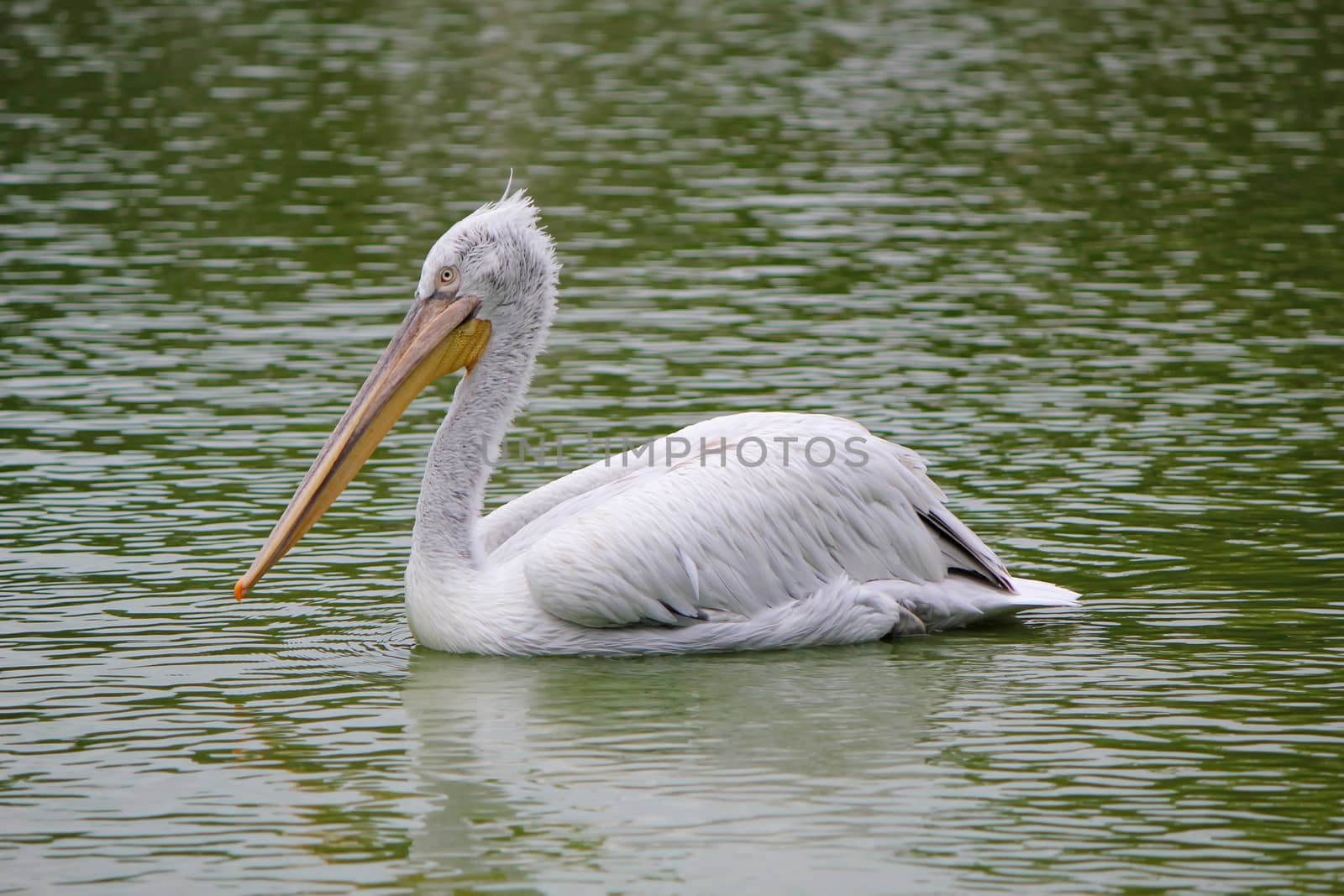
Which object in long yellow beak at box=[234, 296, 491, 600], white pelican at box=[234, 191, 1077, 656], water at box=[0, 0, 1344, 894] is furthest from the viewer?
long yellow beak at box=[234, 296, 491, 600]

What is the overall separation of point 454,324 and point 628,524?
0.92m

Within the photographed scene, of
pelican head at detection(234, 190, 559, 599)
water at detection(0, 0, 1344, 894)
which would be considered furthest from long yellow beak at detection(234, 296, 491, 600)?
water at detection(0, 0, 1344, 894)

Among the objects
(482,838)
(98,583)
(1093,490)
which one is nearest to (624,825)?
(482,838)

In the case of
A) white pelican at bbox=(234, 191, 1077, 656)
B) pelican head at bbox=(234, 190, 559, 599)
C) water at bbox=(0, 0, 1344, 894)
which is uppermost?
pelican head at bbox=(234, 190, 559, 599)

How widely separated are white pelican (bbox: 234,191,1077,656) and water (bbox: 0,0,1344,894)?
14 centimetres

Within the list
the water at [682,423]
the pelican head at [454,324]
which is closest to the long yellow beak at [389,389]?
the pelican head at [454,324]

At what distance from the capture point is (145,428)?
30.1ft

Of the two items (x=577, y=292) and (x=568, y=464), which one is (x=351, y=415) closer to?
(x=568, y=464)

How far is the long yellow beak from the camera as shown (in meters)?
6.36

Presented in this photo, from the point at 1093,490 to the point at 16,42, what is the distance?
19.0 meters

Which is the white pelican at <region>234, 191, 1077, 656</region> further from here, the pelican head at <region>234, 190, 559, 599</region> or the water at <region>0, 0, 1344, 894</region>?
the water at <region>0, 0, 1344, 894</region>

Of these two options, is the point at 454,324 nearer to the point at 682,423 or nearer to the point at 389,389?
the point at 389,389

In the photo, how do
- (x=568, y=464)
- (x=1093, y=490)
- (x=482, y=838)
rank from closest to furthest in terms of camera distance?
(x=482, y=838)
(x=1093, y=490)
(x=568, y=464)

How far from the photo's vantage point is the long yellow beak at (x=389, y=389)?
6.36m
